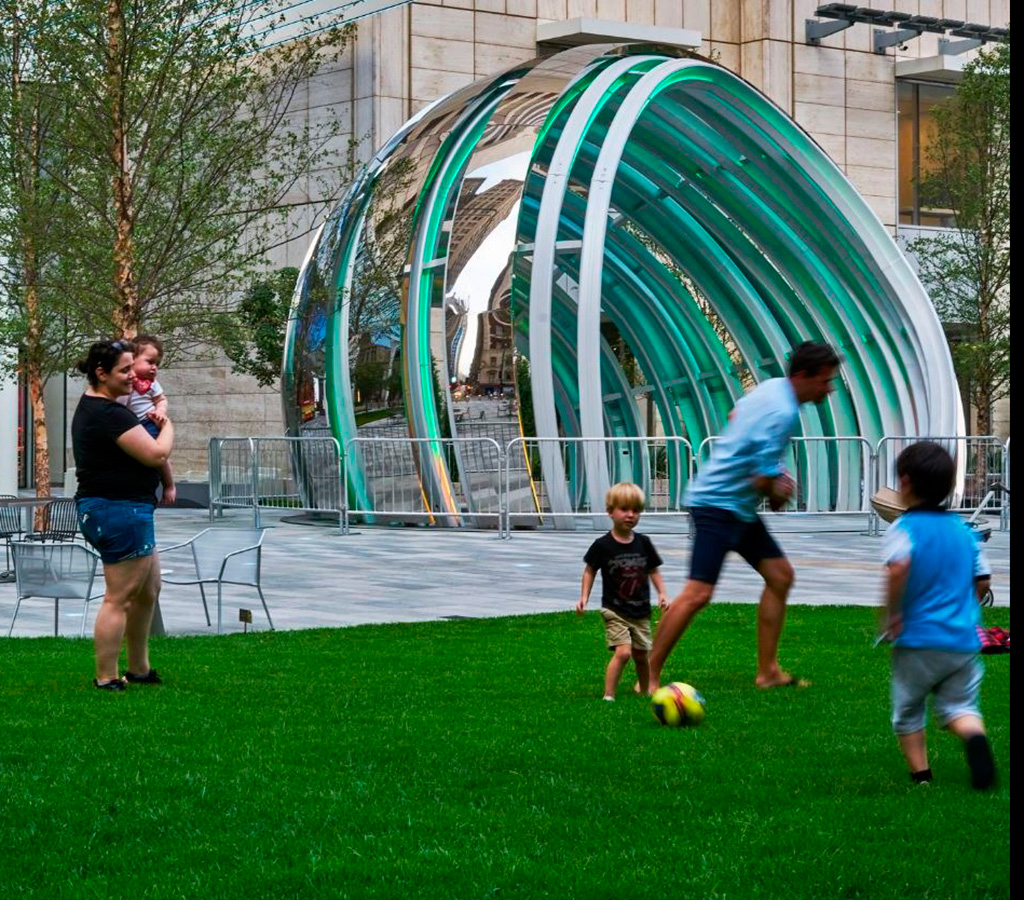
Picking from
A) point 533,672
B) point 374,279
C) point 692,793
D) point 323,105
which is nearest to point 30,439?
point 323,105

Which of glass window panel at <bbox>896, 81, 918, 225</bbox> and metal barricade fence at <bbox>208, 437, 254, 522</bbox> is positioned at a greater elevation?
glass window panel at <bbox>896, 81, 918, 225</bbox>

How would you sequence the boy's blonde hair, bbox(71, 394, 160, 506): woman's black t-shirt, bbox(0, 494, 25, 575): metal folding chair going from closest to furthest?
the boy's blonde hair < bbox(71, 394, 160, 506): woman's black t-shirt < bbox(0, 494, 25, 575): metal folding chair

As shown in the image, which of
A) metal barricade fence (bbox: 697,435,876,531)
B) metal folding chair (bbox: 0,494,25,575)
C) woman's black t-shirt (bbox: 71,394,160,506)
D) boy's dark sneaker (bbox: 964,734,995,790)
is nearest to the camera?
boy's dark sneaker (bbox: 964,734,995,790)

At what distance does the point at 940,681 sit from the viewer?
6.21m

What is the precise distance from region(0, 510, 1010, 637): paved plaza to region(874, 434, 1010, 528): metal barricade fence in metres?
0.85

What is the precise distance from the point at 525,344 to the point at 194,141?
16.2 feet

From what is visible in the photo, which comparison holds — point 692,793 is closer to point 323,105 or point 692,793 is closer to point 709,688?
point 709,688

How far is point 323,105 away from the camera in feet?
118

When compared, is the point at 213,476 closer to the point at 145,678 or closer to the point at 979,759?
the point at 145,678

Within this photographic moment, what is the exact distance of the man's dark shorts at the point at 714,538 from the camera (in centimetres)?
820

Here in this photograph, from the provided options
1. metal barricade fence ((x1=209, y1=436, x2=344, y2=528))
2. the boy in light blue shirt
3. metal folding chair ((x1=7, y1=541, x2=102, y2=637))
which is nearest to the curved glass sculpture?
metal barricade fence ((x1=209, y1=436, x2=344, y2=528))

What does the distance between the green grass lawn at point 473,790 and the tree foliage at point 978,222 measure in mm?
26980

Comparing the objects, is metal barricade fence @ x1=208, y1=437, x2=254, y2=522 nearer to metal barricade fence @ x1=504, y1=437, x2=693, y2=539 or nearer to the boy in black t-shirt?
metal barricade fence @ x1=504, y1=437, x2=693, y2=539

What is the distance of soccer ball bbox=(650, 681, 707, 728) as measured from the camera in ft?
25.1
